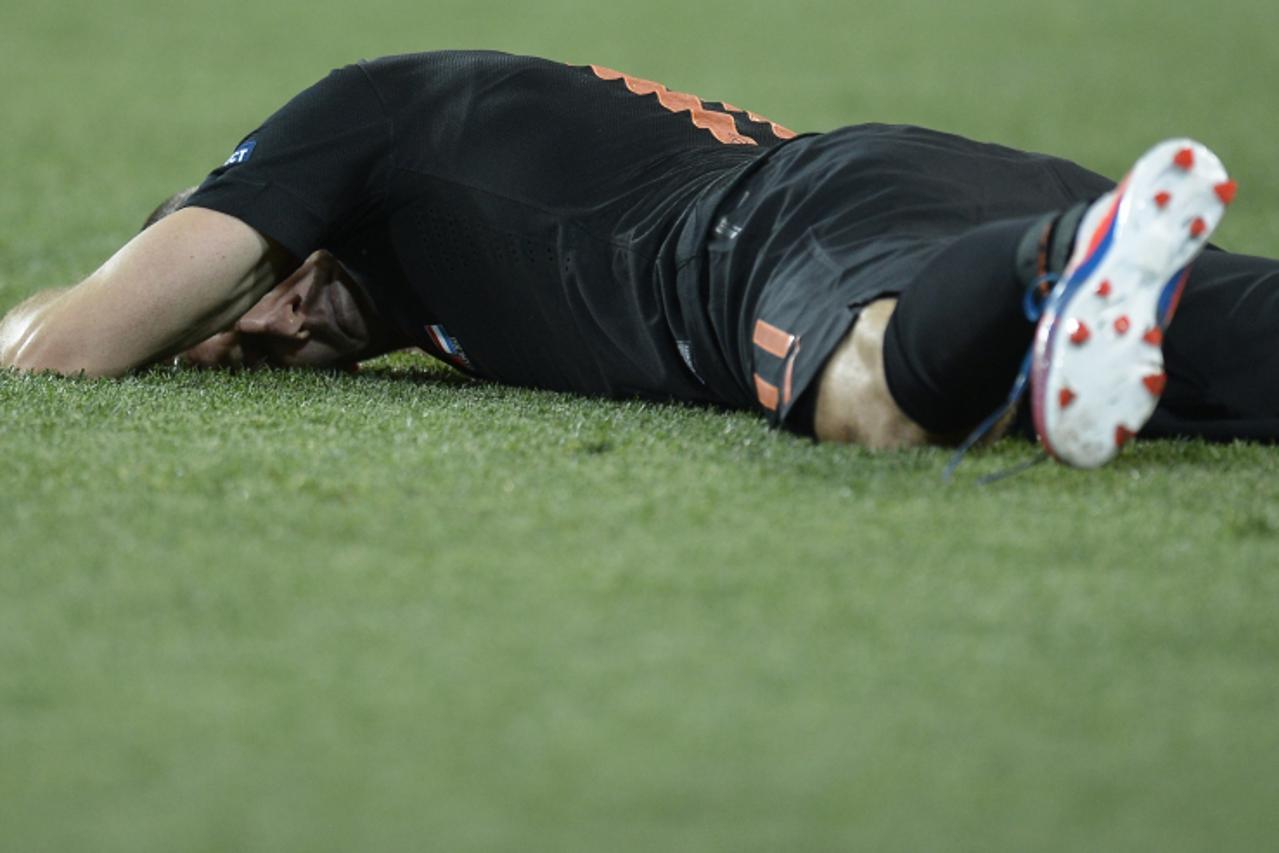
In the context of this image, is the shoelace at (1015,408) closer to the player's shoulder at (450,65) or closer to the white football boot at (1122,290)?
the white football boot at (1122,290)

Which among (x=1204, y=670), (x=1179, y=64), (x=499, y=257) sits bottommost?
(x=1179, y=64)

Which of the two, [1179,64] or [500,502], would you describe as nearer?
[500,502]

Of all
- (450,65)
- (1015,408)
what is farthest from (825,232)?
(450,65)

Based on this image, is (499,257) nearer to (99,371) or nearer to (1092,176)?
(99,371)

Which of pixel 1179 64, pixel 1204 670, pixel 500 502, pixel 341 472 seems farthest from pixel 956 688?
pixel 1179 64

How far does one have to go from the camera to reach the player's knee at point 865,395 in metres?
1.48

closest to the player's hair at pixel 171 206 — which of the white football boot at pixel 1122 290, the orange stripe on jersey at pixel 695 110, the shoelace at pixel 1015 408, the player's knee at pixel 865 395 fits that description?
the orange stripe on jersey at pixel 695 110

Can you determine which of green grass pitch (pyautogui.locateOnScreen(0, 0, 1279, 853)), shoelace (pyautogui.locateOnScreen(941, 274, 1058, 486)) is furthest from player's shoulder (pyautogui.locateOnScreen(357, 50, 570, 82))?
shoelace (pyautogui.locateOnScreen(941, 274, 1058, 486))

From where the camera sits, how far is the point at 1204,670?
104 cm

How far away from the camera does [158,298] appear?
1.82 metres

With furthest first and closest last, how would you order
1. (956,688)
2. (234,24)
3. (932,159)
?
(234,24)
(932,159)
(956,688)

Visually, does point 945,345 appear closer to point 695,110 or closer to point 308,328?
point 695,110

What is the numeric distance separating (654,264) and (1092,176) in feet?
1.44

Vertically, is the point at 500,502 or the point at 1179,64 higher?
the point at 500,502
